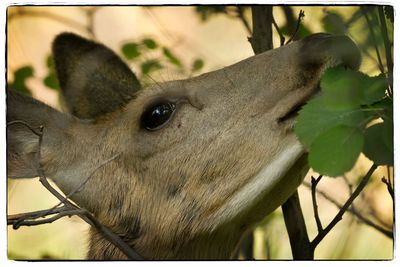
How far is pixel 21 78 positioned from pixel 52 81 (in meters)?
0.30

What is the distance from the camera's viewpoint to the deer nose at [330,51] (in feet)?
9.32

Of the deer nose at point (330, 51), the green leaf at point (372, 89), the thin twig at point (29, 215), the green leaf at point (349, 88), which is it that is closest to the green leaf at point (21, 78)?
the thin twig at point (29, 215)

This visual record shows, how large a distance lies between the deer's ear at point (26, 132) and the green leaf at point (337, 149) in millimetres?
1203

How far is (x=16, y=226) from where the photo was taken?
9.46 feet

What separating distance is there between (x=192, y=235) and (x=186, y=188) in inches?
7.3

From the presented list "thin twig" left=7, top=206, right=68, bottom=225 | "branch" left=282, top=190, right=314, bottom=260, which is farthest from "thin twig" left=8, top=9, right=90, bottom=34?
"branch" left=282, top=190, right=314, bottom=260

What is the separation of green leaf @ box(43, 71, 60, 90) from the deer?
175mm

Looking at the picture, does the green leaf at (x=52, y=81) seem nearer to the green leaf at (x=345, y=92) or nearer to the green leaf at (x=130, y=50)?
the green leaf at (x=130, y=50)

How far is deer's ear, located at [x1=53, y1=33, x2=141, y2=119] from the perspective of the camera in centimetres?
359

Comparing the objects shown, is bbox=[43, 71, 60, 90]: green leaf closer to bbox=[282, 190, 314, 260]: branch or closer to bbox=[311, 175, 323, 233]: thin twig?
bbox=[282, 190, 314, 260]: branch

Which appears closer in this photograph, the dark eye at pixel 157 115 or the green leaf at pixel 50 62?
the dark eye at pixel 157 115

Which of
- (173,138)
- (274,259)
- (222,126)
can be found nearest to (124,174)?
(173,138)

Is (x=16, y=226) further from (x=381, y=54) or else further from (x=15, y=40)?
(x=381, y=54)

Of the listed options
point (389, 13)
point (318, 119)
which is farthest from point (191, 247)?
point (389, 13)
